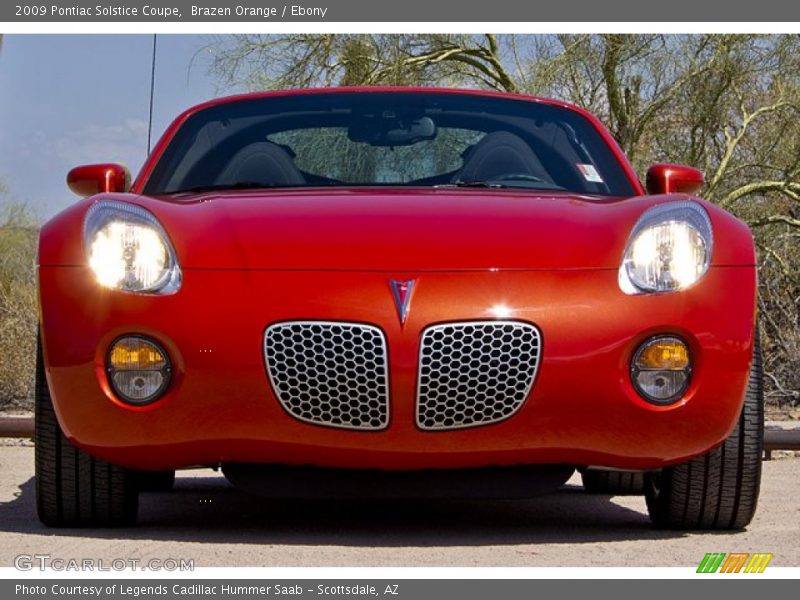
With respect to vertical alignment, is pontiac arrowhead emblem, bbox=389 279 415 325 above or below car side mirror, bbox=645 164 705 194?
below

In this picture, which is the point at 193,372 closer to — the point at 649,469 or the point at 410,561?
the point at 410,561

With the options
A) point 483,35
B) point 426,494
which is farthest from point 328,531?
point 483,35

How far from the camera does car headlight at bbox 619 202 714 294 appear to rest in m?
4.15

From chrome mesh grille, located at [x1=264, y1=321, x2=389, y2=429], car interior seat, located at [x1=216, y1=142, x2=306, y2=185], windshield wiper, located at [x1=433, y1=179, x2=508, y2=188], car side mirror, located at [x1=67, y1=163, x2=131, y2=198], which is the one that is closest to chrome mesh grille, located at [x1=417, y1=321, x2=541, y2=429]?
chrome mesh grille, located at [x1=264, y1=321, x2=389, y2=429]

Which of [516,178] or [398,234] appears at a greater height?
[516,178]

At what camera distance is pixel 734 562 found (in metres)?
3.89

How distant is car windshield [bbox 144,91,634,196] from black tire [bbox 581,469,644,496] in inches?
64.2

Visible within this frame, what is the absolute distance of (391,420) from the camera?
4016 mm

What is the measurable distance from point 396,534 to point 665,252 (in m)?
1.19

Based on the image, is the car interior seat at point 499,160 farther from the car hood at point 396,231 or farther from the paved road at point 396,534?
the paved road at point 396,534

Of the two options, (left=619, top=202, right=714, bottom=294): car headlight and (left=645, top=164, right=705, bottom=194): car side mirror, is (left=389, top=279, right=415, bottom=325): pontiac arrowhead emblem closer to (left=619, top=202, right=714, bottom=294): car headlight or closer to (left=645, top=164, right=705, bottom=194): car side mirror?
(left=619, top=202, right=714, bottom=294): car headlight

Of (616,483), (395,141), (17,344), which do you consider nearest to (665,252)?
(395,141)

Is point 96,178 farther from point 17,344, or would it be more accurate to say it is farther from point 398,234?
point 17,344

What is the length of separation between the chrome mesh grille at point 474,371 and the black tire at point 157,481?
2.37m
